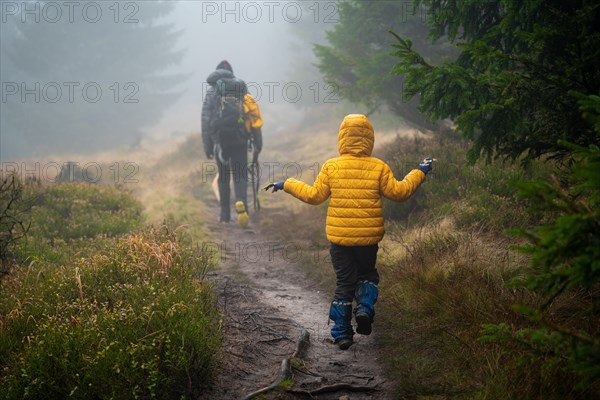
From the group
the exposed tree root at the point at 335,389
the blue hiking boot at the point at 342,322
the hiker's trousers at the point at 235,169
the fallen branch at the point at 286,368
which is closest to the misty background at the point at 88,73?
the hiker's trousers at the point at 235,169

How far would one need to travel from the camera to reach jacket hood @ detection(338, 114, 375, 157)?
15.8 feet

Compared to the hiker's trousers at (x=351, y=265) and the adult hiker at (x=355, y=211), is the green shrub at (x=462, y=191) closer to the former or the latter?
the adult hiker at (x=355, y=211)

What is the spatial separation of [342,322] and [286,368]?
0.89m

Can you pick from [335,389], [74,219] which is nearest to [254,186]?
[74,219]

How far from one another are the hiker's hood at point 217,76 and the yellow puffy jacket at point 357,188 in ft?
20.4

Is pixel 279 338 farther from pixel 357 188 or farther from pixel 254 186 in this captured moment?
pixel 254 186

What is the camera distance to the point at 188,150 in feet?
68.7

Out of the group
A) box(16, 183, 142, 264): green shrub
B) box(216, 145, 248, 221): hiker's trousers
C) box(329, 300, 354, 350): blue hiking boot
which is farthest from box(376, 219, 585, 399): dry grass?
box(216, 145, 248, 221): hiker's trousers

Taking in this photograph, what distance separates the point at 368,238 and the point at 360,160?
831mm

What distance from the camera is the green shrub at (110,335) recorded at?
343cm

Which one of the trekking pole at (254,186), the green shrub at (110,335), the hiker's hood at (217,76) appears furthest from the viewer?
the trekking pole at (254,186)

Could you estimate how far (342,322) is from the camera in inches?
186

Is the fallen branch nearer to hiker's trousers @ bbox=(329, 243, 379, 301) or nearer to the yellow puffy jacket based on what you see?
hiker's trousers @ bbox=(329, 243, 379, 301)

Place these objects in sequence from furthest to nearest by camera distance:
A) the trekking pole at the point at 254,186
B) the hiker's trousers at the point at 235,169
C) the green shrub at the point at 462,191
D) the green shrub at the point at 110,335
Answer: the trekking pole at the point at 254,186 → the hiker's trousers at the point at 235,169 → the green shrub at the point at 462,191 → the green shrub at the point at 110,335
